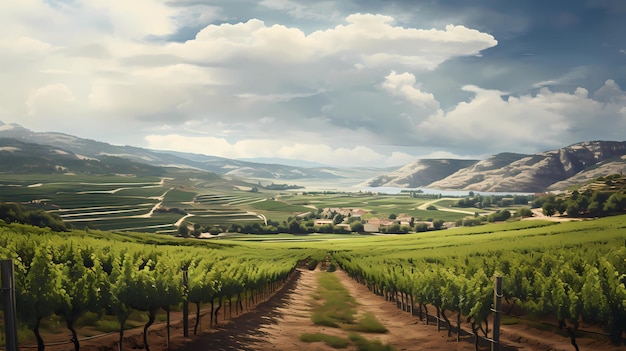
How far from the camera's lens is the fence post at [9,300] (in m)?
15.5

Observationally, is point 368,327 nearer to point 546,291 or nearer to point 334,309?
point 334,309

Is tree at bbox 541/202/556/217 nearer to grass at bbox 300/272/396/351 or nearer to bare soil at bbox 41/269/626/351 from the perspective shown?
grass at bbox 300/272/396/351

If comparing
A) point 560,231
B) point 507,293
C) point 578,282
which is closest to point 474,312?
point 578,282

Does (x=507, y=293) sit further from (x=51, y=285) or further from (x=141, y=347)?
(x=51, y=285)

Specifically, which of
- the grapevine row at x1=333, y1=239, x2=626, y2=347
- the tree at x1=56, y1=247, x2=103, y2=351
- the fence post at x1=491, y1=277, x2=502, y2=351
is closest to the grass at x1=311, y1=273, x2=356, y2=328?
the grapevine row at x1=333, y1=239, x2=626, y2=347

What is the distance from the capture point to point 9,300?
615 inches

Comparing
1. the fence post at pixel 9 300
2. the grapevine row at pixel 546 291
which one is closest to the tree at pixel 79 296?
the fence post at pixel 9 300

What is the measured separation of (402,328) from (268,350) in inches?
712

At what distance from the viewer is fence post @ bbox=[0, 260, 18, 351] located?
610 inches

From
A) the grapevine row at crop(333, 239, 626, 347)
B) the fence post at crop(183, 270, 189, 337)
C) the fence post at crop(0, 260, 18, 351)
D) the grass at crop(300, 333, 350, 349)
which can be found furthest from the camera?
the grass at crop(300, 333, 350, 349)

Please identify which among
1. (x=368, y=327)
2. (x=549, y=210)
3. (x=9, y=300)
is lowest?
(x=368, y=327)

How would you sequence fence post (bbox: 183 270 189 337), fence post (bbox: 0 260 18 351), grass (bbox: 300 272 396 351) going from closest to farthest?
fence post (bbox: 0 260 18 351) → fence post (bbox: 183 270 189 337) → grass (bbox: 300 272 396 351)

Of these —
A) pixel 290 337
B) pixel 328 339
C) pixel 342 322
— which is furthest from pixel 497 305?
pixel 342 322

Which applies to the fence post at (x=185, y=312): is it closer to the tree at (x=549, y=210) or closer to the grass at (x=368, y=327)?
the grass at (x=368, y=327)
